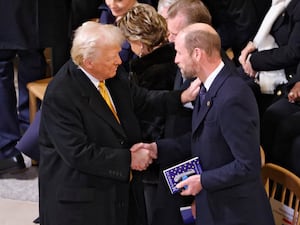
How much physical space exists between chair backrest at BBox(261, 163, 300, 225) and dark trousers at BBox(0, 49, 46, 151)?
1934mm

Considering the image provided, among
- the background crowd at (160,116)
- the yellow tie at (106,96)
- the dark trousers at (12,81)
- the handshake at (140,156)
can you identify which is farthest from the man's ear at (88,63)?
the dark trousers at (12,81)

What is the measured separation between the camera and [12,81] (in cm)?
393

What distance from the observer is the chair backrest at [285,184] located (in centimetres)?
241

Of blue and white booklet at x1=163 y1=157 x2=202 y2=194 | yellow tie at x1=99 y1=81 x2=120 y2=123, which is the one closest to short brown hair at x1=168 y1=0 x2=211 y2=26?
yellow tie at x1=99 y1=81 x2=120 y2=123

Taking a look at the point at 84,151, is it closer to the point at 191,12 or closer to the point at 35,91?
the point at 191,12

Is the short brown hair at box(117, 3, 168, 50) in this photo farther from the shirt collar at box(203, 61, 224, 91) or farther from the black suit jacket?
the shirt collar at box(203, 61, 224, 91)

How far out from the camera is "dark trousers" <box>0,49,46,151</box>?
386cm

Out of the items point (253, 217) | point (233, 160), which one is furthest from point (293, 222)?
point (233, 160)

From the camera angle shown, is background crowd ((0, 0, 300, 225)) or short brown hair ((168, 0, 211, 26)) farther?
short brown hair ((168, 0, 211, 26))

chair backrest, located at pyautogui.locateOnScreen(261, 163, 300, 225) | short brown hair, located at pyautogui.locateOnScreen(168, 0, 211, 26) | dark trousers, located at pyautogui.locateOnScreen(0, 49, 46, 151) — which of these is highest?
short brown hair, located at pyautogui.locateOnScreen(168, 0, 211, 26)

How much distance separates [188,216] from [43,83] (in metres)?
1.64

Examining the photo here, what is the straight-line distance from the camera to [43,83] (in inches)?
149

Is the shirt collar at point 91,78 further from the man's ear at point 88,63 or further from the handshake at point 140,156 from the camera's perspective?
the handshake at point 140,156

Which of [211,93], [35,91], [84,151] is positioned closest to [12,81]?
[35,91]
